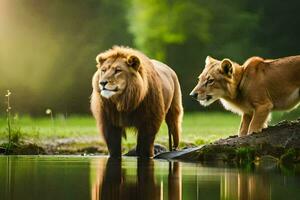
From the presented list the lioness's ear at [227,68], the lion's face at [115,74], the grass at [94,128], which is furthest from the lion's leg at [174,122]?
the lion's face at [115,74]

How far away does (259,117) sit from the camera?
10555mm

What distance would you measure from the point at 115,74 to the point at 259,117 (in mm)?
1459

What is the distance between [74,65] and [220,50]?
2833 millimetres

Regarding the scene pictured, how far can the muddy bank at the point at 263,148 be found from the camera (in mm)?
10336

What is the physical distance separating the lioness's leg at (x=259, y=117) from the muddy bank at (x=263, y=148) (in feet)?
0.27

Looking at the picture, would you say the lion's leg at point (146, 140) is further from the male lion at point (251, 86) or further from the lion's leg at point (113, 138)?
the male lion at point (251, 86)

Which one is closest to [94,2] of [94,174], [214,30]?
[214,30]

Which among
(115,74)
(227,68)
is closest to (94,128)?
(227,68)

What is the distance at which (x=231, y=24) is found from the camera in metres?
19.9

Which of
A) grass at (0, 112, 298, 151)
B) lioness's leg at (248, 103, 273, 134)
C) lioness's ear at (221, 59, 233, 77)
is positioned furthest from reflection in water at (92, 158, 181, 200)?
grass at (0, 112, 298, 151)

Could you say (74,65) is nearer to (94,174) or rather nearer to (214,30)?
(214,30)

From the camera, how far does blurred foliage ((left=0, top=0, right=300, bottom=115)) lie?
19.7m

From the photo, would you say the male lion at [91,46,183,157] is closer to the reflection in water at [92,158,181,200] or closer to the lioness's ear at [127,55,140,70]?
the lioness's ear at [127,55,140,70]

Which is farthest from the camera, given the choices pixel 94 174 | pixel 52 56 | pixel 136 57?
pixel 52 56
